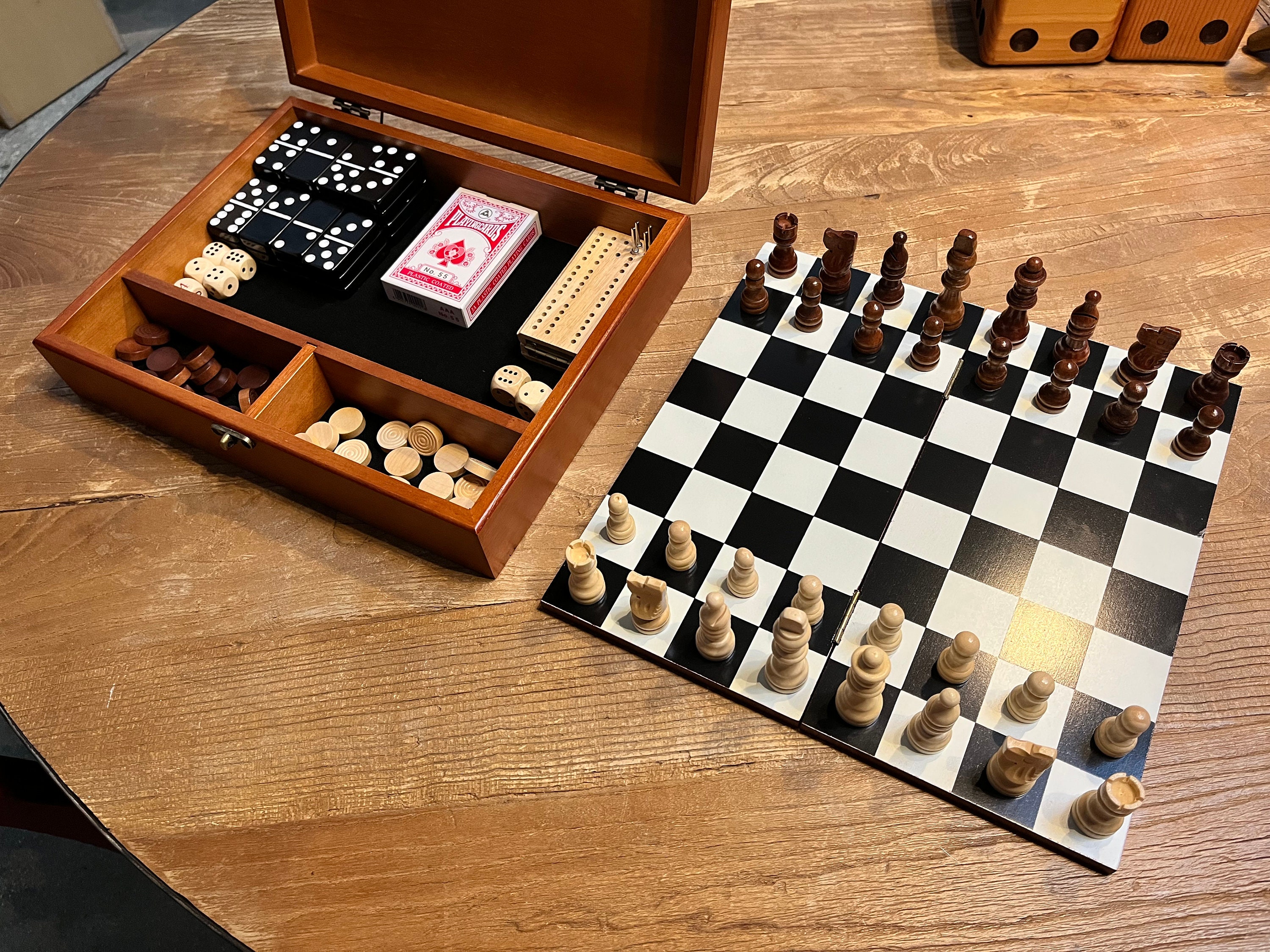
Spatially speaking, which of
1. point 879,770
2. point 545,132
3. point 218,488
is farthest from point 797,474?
point 218,488

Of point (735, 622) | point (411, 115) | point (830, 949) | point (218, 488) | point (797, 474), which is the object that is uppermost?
point (411, 115)

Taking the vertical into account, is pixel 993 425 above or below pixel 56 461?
above

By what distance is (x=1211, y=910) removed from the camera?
1.15 m

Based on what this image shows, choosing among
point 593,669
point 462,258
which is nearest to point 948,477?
point 593,669

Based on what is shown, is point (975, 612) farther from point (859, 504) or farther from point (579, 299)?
point (579, 299)

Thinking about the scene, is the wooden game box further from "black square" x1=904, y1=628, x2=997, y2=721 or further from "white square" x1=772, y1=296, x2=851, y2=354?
"black square" x1=904, y1=628, x2=997, y2=721

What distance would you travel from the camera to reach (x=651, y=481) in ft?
4.97

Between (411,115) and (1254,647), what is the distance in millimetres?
1708

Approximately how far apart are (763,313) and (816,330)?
0.10m

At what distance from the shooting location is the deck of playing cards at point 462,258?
5.50 ft

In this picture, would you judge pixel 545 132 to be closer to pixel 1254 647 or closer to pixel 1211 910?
pixel 1254 647

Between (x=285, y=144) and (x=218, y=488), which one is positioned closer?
(x=218, y=488)

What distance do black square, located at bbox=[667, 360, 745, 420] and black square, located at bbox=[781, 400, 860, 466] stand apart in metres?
0.12

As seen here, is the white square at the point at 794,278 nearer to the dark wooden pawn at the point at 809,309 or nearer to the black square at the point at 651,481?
the dark wooden pawn at the point at 809,309
